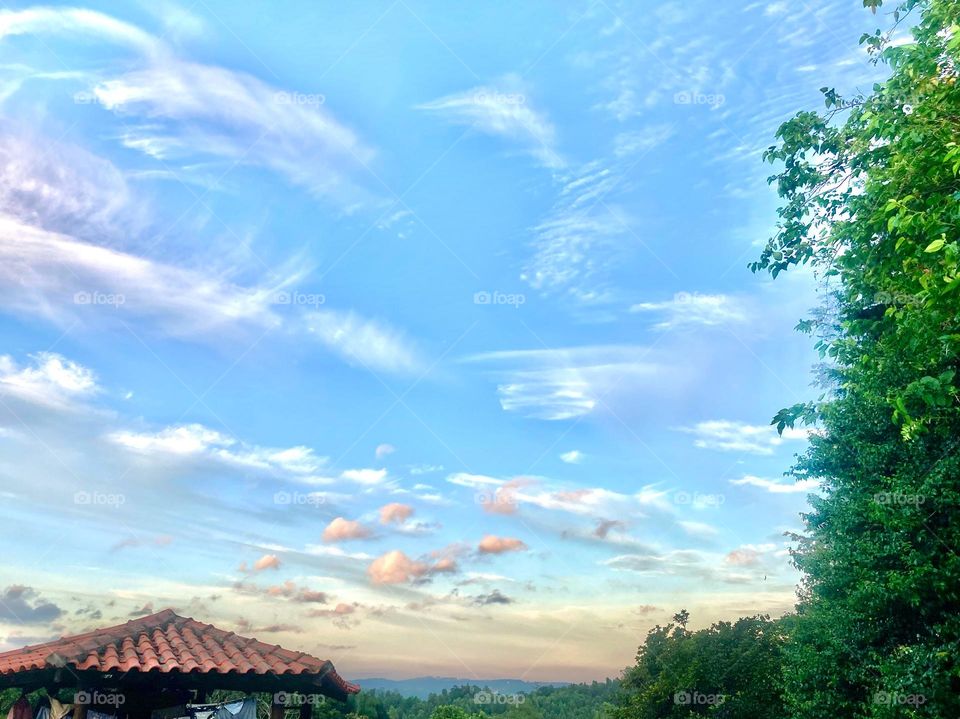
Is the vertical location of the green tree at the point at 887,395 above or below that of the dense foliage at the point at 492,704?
above

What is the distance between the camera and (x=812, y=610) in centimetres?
2666

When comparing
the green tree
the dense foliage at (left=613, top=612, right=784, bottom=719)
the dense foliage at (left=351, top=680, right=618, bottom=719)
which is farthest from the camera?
A: the dense foliage at (left=351, top=680, right=618, bottom=719)

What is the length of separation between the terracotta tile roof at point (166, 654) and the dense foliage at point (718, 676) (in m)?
36.3

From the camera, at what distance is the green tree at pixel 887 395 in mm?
10875

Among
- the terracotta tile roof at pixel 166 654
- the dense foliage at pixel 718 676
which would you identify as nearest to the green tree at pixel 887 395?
the terracotta tile roof at pixel 166 654

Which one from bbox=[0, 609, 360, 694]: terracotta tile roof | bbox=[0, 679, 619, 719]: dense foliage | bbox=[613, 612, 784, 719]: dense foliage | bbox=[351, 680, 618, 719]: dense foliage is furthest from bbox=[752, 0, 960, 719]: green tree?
bbox=[351, 680, 618, 719]: dense foliage

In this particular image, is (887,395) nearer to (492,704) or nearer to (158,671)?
(158,671)

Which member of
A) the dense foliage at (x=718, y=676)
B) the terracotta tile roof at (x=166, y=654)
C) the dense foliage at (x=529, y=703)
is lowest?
the dense foliage at (x=529, y=703)

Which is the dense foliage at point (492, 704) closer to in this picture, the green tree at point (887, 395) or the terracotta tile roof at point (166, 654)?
the green tree at point (887, 395)

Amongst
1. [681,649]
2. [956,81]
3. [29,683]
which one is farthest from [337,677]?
[681,649]

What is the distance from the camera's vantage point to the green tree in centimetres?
1088

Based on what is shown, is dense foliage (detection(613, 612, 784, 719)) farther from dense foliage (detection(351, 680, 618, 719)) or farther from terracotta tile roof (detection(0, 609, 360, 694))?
dense foliage (detection(351, 680, 618, 719))

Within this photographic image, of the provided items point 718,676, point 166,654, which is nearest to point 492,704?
point 718,676

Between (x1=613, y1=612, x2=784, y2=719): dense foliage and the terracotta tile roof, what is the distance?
36.3m
